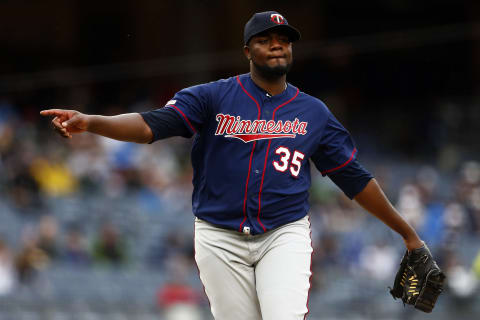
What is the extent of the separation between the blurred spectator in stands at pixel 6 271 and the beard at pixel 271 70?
275 inches

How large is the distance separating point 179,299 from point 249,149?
253 inches

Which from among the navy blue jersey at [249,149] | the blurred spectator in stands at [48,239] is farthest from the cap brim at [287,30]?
the blurred spectator in stands at [48,239]

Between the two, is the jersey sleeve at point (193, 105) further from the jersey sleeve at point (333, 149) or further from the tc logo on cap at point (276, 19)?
the jersey sleeve at point (333, 149)

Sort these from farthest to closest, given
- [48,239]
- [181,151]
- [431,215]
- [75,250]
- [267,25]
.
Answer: [181,151], [431,215], [75,250], [48,239], [267,25]

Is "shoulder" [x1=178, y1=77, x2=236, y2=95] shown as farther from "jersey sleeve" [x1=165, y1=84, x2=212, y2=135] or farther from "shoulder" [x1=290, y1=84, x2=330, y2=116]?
"shoulder" [x1=290, y1=84, x2=330, y2=116]

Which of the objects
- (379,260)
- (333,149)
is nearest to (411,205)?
(379,260)

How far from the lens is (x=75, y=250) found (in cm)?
1083

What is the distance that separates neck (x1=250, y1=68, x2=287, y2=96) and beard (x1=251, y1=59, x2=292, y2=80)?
18mm

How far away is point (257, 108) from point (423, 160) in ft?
35.3

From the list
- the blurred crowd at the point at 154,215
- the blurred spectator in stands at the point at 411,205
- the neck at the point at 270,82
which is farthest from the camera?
the blurred spectator in stands at the point at 411,205

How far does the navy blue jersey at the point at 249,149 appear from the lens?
12.9 feet

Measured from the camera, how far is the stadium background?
10438 millimetres

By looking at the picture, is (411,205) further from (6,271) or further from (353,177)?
(353,177)

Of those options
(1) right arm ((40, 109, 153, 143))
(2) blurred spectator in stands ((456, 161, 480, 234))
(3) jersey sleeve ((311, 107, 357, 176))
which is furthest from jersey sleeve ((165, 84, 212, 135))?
(2) blurred spectator in stands ((456, 161, 480, 234))
